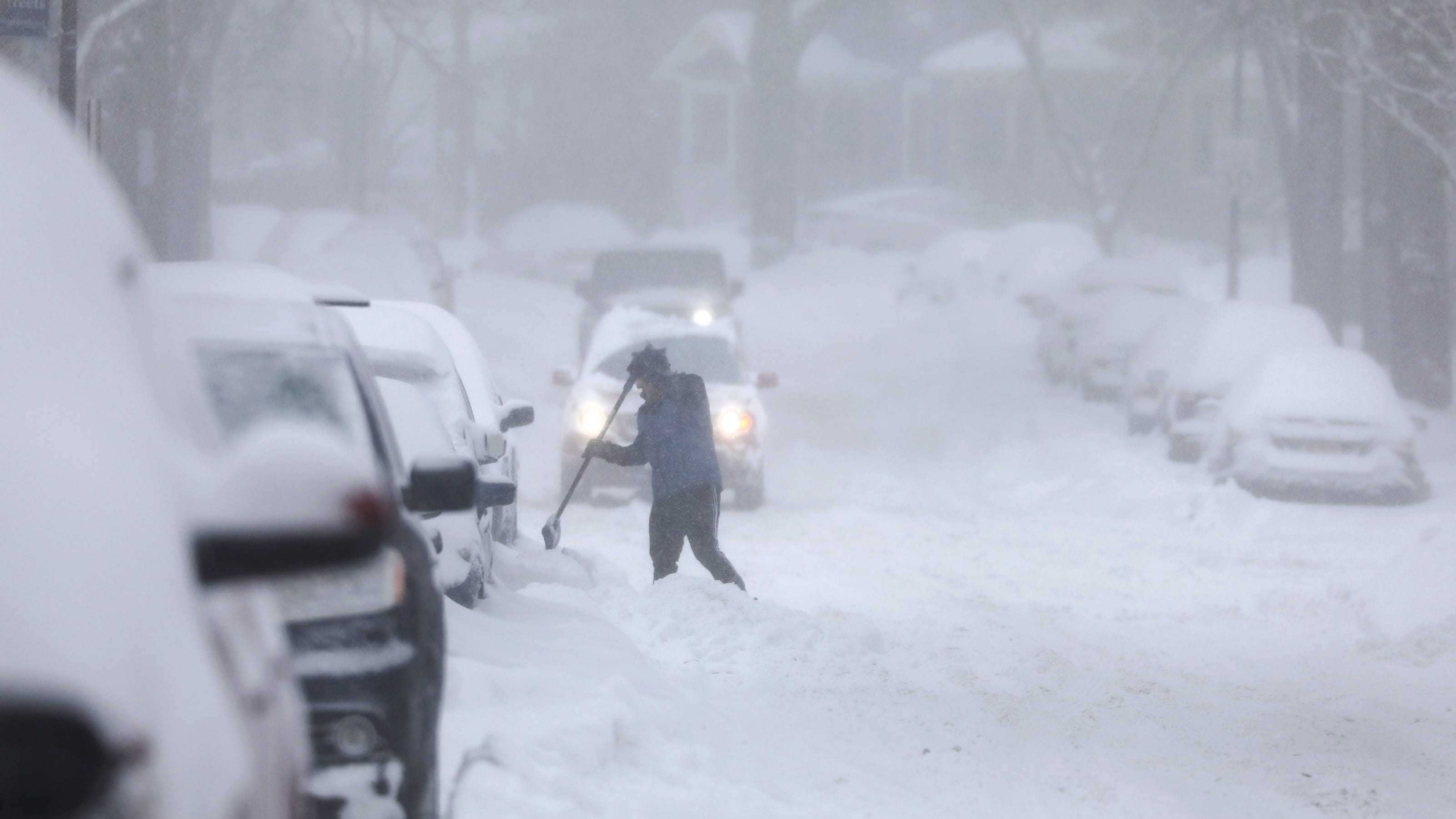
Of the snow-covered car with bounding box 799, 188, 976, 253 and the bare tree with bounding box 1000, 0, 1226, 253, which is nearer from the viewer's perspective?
the bare tree with bounding box 1000, 0, 1226, 253

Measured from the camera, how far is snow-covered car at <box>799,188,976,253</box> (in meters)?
47.8

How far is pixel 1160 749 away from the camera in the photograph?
25.1ft

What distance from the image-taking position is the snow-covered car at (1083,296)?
91.1 feet

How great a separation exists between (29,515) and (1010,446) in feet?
64.7

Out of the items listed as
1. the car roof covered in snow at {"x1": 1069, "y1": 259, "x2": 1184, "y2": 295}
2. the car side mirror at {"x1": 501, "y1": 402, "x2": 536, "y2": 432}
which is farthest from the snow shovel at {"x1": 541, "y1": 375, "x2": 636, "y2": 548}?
the car roof covered in snow at {"x1": 1069, "y1": 259, "x2": 1184, "y2": 295}

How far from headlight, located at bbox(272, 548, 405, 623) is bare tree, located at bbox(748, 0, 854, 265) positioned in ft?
125

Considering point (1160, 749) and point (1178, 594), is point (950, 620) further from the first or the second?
point (1160, 749)

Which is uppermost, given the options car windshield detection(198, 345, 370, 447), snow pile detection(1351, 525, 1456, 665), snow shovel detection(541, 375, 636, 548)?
car windshield detection(198, 345, 370, 447)

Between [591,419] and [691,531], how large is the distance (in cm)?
522

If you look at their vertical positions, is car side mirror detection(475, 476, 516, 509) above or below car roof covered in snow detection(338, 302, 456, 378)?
below

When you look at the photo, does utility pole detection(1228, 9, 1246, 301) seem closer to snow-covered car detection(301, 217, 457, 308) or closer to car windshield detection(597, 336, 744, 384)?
snow-covered car detection(301, 217, 457, 308)

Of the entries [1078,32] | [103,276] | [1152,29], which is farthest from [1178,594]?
[1078,32]

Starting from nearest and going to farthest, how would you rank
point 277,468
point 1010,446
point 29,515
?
1. point 29,515
2. point 277,468
3. point 1010,446

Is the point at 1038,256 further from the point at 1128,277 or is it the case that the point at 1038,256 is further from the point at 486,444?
the point at 486,444
